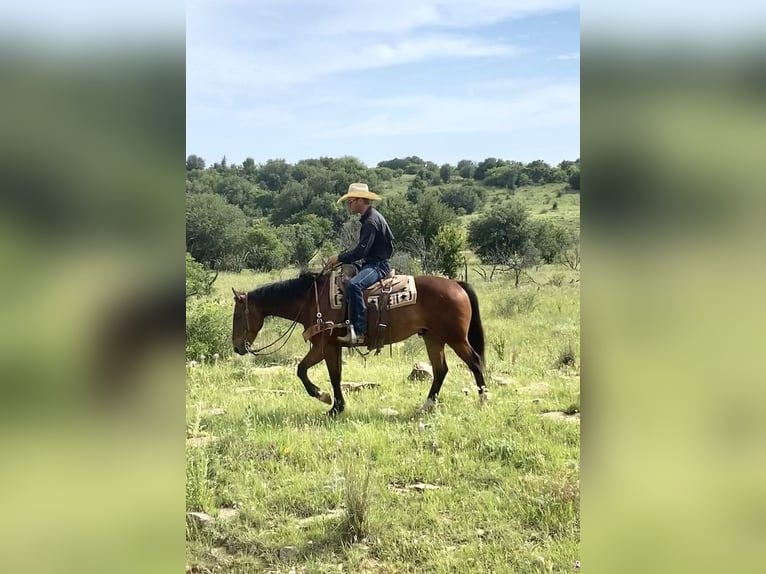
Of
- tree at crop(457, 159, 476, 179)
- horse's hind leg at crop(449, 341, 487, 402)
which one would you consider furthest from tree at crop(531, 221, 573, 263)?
tree at crop(457, 159, 476, 179)

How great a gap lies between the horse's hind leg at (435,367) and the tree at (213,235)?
1974 centimetres

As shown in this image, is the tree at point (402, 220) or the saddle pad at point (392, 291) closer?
the saddle pad at point (392, 291)

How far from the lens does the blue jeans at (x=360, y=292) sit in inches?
262

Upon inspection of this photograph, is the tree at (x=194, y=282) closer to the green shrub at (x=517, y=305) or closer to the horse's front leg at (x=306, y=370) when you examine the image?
the horse's front leg at (x=306, y=370)

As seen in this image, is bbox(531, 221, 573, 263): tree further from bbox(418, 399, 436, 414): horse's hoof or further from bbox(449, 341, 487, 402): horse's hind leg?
bbox(418, 399, 436, 414): horse's hoof

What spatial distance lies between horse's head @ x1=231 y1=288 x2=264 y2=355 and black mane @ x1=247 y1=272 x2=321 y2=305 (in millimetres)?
101

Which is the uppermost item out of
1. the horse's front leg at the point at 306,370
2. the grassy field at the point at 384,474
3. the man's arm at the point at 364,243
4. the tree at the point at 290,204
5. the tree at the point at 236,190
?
the tree at the point at 236,190

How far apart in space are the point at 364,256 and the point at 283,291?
1252 mm

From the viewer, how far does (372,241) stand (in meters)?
6.46

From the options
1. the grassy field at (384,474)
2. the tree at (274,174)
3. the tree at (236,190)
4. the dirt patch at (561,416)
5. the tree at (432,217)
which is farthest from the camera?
the tree at (274,174)

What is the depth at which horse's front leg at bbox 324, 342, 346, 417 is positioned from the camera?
268 inches

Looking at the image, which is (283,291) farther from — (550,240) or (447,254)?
(550,240)

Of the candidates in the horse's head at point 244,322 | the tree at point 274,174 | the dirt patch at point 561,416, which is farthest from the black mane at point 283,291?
the tree at point 274,174
